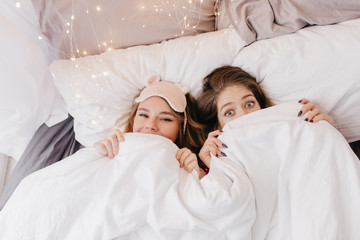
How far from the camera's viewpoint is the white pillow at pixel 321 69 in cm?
93

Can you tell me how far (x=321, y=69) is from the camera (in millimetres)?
962

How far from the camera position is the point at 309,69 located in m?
0.98

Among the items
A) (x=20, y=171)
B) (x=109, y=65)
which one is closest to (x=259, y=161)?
(x=109, y=65)

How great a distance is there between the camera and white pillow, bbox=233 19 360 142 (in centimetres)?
93

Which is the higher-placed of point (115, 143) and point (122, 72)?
point (122, 72)

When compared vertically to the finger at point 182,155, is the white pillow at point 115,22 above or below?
above

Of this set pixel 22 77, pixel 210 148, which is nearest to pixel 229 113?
pixel 210 148

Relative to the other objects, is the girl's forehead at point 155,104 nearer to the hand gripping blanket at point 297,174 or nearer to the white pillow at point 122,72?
the white pillow at point 122,72

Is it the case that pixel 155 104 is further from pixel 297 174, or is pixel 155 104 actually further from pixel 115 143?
pixel 297 174

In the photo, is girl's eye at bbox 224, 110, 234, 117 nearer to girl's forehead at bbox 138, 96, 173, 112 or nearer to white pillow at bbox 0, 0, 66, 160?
girl's forehead at bbox 138, 96, 173, 112

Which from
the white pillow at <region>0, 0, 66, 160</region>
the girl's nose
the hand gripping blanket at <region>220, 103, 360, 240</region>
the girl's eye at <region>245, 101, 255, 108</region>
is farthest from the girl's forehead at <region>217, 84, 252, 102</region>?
the white pillow at <region>0, 0, 66, 160</region>

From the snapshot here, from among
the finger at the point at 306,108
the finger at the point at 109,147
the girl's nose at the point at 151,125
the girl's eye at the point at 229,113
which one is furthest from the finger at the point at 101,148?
the finger at the point at 306,108

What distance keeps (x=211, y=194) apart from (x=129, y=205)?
0.21 metres

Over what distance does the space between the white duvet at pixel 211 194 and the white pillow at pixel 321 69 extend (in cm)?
19
